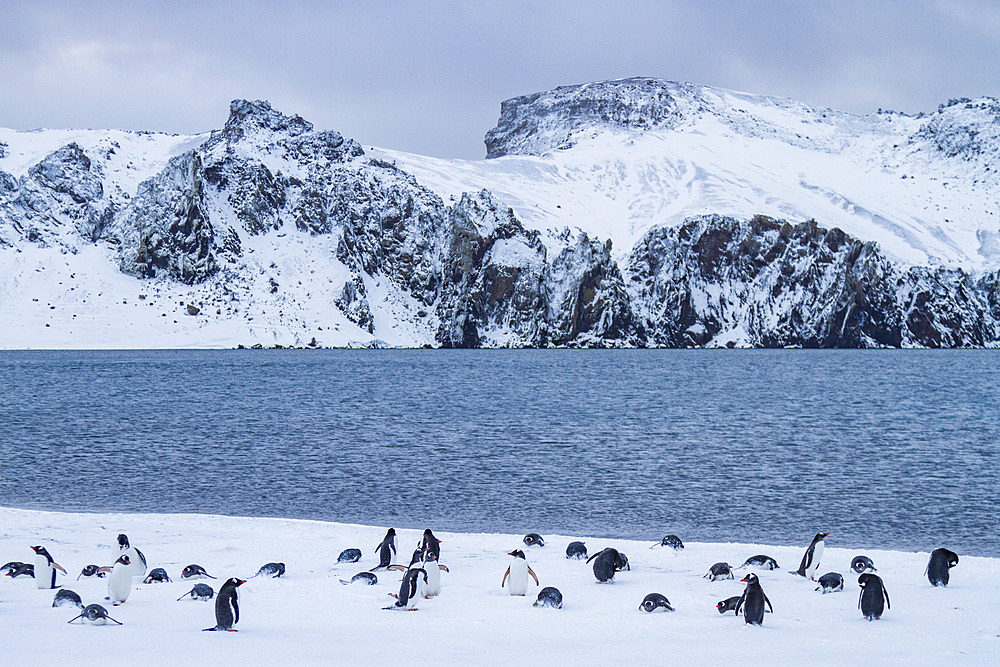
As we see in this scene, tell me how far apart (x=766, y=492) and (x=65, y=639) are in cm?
2695

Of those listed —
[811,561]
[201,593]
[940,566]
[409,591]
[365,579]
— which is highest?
[940,566]

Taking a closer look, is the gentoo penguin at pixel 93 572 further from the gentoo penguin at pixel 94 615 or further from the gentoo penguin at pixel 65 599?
the gentoo penguin at pixel 94 615

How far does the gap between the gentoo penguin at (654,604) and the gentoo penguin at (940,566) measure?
6438 mm

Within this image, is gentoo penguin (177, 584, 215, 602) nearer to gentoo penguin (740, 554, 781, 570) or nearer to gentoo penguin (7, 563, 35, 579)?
gentoo penguin (7, 563, 35, 579)

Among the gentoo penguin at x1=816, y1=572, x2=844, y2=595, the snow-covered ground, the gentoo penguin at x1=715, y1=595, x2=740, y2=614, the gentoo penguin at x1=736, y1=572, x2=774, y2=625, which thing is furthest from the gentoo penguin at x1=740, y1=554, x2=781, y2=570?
the gentoo penguin at x1=736, y1=572, x2=774, y2=625

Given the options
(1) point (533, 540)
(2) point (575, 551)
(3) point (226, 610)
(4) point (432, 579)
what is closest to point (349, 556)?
(4) point (432, 579)

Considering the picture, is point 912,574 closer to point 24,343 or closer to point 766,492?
point 766,492

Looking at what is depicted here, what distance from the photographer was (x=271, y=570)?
20.8 m

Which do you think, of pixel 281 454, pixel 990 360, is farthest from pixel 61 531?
pixel 990 360

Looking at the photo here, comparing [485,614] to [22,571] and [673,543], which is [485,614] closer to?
[673,543]

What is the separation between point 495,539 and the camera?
85.5 ft

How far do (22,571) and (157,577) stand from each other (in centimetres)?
300

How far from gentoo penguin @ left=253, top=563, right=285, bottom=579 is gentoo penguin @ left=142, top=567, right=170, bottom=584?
193 centimetres

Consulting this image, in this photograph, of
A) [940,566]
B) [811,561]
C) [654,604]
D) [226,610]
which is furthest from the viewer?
[811,561]
